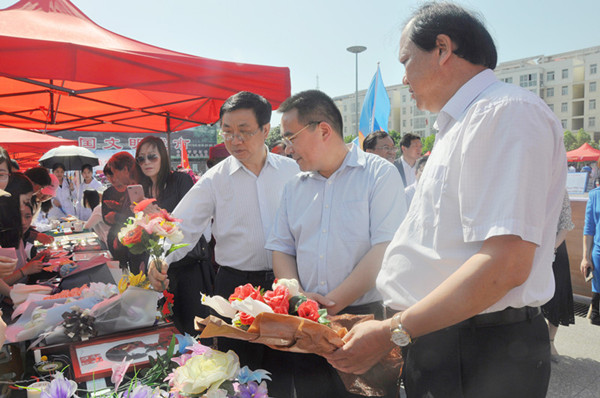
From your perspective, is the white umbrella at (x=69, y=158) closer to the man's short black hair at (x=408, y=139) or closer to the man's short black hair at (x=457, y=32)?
the man's short black hair at (x=408, y=139)

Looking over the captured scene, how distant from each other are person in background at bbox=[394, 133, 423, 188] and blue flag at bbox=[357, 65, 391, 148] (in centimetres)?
249

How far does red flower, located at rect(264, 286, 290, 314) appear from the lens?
4.39ft

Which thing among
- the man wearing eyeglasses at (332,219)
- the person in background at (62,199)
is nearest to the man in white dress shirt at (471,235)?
the man wearing eyeglasses at (332,219)

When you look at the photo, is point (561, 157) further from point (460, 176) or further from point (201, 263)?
point (201, 263)

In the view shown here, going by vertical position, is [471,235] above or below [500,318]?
above

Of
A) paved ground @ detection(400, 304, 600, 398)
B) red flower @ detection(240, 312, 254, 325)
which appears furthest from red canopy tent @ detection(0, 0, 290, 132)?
paved ground @ detection(400, 304, 600, 398)

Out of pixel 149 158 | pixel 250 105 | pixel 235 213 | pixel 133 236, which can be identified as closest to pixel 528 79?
pixel 149 158

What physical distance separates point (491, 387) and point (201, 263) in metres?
2.26

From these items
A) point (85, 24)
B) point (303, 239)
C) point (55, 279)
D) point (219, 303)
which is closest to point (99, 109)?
point (85, 24)

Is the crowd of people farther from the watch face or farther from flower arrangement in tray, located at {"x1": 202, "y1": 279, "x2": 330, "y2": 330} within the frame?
flower arrangement in tray, located at {"x1": 202, "y1": 279, "x2": 330, "y2": 330}

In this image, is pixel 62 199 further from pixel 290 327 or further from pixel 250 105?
pixel 290 327

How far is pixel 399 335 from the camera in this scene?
113 centimetres

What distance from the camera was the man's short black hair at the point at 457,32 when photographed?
1.20 metres

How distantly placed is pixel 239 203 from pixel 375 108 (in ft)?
20.9
